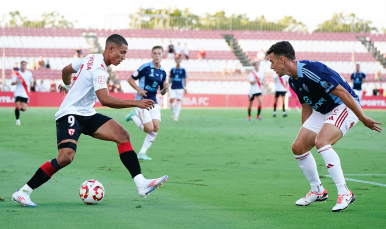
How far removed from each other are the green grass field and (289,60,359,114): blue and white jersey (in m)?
1.17

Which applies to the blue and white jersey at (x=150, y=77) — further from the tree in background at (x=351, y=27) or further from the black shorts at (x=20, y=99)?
the tree in background at (x=351, y=27)

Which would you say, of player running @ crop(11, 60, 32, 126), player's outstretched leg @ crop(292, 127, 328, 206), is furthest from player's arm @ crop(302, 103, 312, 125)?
A: player running @ crop(11, 60, 32, 126)

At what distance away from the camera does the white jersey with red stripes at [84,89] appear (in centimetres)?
→ 583

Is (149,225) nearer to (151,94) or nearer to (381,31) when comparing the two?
(151,94)

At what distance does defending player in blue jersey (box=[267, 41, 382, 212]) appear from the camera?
544 cm

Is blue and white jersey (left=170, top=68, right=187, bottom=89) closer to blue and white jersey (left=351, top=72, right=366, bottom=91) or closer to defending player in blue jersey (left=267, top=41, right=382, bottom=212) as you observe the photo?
blue and white jersey (left=351, top=72, right=366, bottom=91)

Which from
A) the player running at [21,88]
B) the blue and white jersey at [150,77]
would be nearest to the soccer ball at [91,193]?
the blue and white jersey at [150,77]

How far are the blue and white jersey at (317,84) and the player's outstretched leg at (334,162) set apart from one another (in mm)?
278

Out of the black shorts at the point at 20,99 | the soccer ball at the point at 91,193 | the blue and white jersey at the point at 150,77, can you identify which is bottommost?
the black shorts at the point at 20,99

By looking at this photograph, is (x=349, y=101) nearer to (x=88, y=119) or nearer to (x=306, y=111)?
(x=306, y=111)

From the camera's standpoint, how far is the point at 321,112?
6059 millimetres

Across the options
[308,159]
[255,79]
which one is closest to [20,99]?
[255,79]

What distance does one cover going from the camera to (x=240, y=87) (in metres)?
41.7

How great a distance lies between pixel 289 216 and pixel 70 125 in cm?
259
